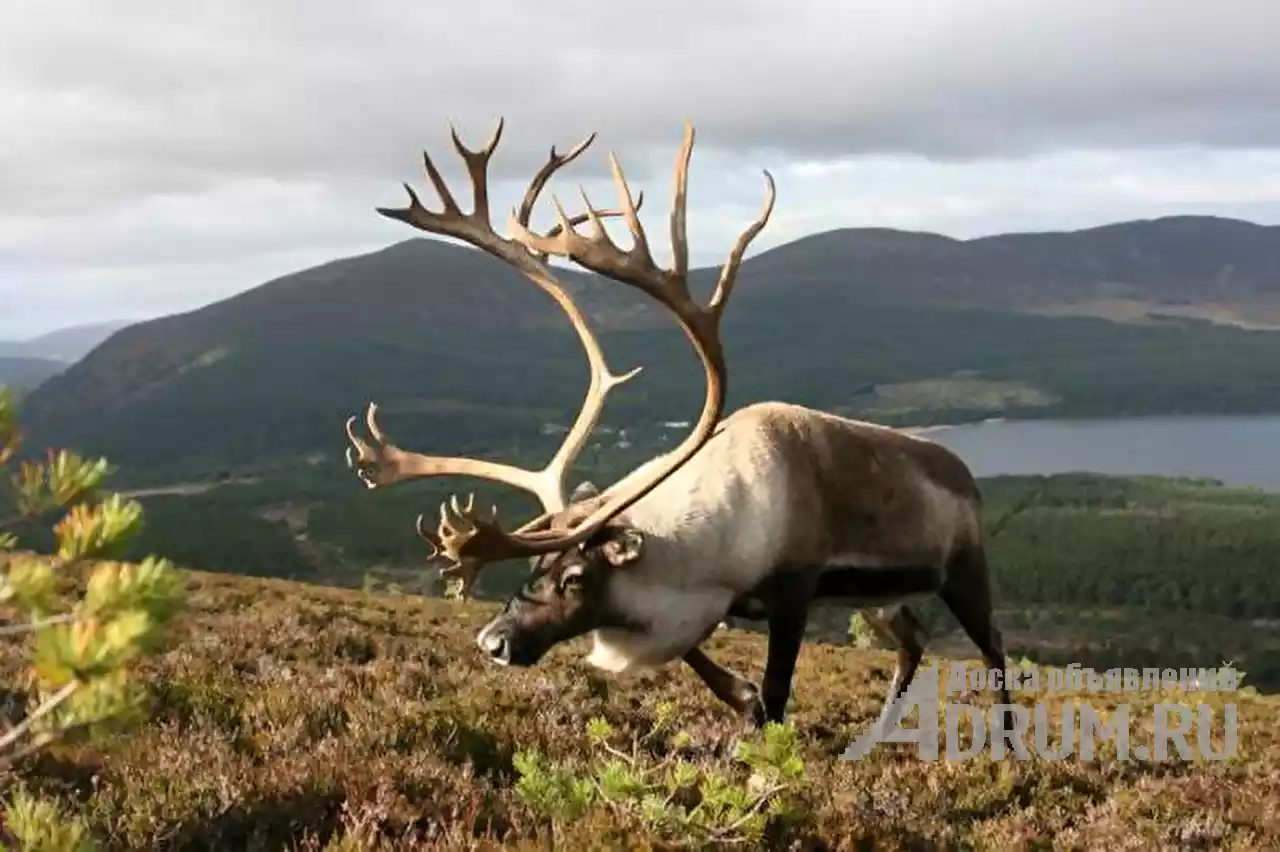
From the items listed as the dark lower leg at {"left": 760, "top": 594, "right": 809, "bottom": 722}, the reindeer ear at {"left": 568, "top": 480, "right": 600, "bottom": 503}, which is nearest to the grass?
the dark lower leg at {"left": 760, "top": 594, "right": 809, "bottom": 722}

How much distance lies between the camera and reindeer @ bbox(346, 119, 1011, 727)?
6820 millimetres

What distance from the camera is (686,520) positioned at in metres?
7.12

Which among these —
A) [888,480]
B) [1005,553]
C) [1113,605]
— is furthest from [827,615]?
[888,480]

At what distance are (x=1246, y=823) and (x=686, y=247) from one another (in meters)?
4.74

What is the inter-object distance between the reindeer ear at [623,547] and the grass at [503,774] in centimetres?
100

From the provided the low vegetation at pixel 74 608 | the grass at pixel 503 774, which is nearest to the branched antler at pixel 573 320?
the grass at pixel 503 774

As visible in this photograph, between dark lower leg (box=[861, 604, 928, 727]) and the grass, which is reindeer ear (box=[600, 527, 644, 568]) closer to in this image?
the grass

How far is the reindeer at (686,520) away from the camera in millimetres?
6820

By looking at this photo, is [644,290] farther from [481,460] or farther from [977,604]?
[977,604]

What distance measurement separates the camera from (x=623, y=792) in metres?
4.34

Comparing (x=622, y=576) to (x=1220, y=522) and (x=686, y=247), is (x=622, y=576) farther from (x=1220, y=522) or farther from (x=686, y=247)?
(x=1220, y=522)

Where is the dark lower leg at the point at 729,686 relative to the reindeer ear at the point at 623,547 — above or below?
below

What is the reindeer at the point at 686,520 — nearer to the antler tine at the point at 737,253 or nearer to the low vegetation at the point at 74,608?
the antler tine at the point at 737,253

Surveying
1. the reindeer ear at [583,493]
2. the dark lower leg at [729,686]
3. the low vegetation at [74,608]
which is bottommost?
the dark lower leg at [729,686]
